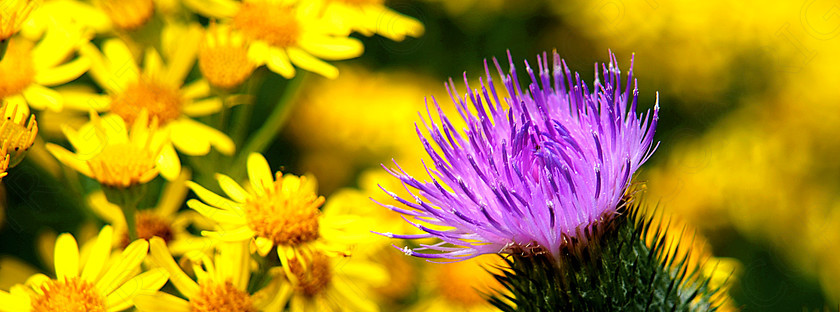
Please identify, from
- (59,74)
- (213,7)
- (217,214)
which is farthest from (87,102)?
(217,214)

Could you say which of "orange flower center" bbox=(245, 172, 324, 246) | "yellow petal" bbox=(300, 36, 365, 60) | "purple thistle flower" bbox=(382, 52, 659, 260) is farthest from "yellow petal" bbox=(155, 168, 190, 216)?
"purple thistle flower" bbox=(382, 52, 659, 260)

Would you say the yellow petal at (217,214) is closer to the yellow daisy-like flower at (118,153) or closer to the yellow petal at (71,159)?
the yellow daisy-like flower at (118,153)

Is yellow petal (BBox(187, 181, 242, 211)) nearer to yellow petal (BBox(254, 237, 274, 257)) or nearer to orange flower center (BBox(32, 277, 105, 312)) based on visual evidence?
yellow petal (BBox(254, 237, 274, 257))

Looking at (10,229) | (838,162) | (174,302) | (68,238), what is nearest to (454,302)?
(174,302)

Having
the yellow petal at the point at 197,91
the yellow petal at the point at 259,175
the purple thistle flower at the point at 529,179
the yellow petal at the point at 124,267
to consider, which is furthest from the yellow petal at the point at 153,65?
the purple thistle flower at the point at 529,179

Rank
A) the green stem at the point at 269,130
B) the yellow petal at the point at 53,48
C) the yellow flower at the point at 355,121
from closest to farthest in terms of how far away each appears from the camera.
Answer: the yellow petal at the point at 53,48 → the green stem at the point at 269,130 → the yellow flower at the point at 355,121

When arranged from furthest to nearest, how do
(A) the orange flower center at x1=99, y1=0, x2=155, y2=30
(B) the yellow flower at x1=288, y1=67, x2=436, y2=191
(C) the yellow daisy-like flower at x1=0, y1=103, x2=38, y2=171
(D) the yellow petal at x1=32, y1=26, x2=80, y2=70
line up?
1. (B) the yellow flower at x1=288, y1=67, x2=436, y2=191
2. (A) the orange flower center at x1=99, y1=0, x2=155, y2=30
3. (D) the yellow petal at x1=32, y1=26, x2=80, y2=70
4. (C) the yellow daisy-like flower at x1=0, y1=103, x2=38, y2=171

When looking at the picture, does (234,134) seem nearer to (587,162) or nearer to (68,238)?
(68,238)
